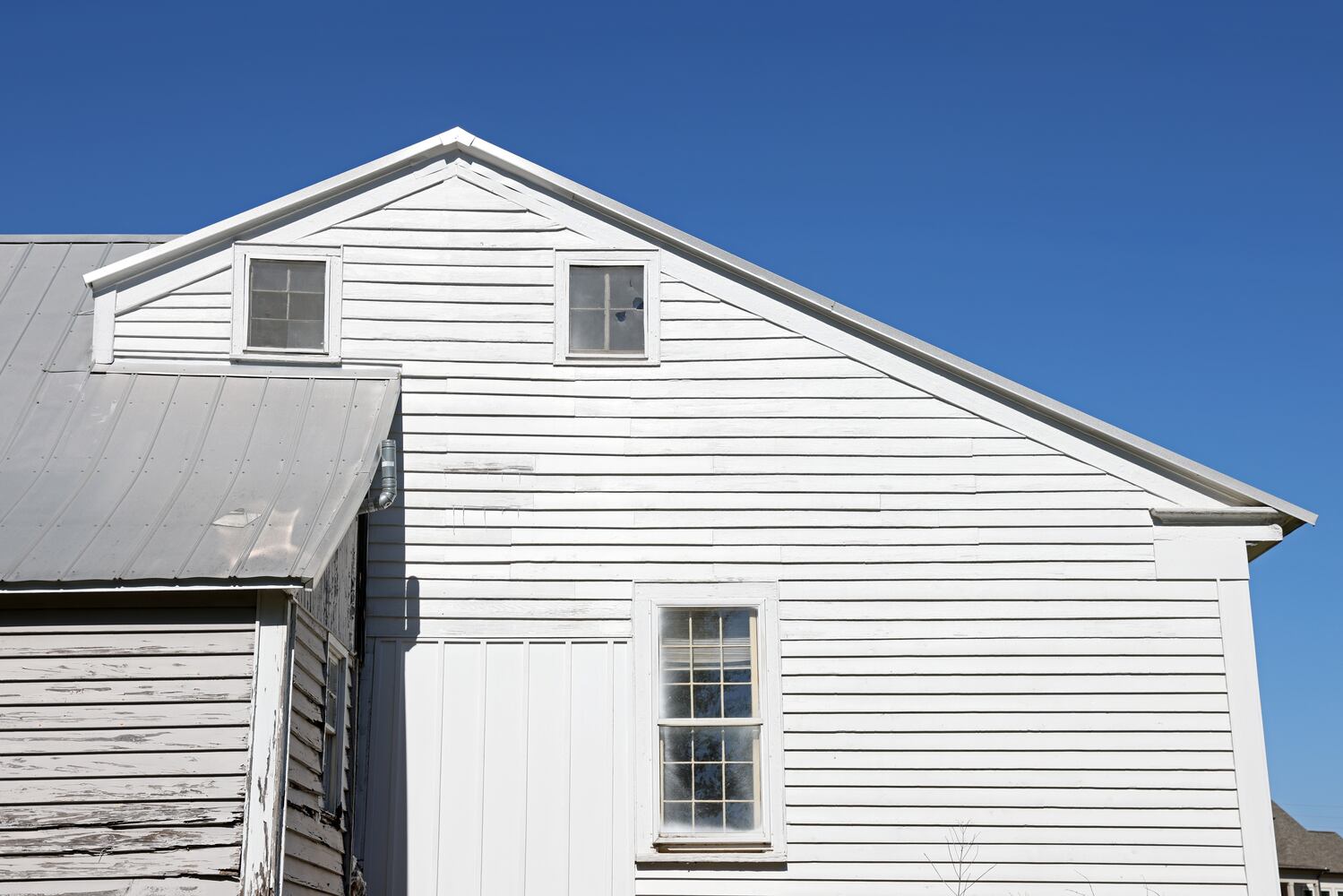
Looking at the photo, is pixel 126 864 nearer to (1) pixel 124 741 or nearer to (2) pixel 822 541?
(1) pixel 124 741

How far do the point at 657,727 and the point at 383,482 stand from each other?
270cm

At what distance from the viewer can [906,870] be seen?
35.4 ft

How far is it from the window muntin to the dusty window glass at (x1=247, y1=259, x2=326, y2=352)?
281 centimetres

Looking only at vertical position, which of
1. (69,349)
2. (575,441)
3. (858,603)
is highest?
(69,349)

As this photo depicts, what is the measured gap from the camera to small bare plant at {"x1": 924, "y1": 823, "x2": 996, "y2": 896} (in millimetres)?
10750

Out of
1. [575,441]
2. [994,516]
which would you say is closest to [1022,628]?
[994,516]

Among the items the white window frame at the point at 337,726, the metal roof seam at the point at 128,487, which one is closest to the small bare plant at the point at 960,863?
the white window frame at the point at 337,726

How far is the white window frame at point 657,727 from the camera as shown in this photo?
10773 millimetres

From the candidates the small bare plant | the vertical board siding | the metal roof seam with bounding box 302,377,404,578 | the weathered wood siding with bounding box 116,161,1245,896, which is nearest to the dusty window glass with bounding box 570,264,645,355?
the weathered wood siding with bounding box 116,161,1245,896

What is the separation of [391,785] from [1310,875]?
118 feet

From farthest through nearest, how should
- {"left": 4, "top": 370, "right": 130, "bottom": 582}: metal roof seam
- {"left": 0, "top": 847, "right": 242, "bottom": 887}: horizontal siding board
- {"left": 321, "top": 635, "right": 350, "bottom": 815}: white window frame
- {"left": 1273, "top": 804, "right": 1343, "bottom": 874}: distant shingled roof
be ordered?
{"left": 1273, "top": 804, "right": 1343, "bottom": 874}: distant shingled roof
{"left": 321, "top": 635, "right": 350, "bottom": 815}: white window frame
{"left": 4, "top": 370, "right": 130, "bottom": 582}: metal roof seam
{"left": 0, "top": 847, "right": 242, "bottom": 887}: horizontal siding board

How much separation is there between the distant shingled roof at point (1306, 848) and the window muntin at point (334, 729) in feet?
118

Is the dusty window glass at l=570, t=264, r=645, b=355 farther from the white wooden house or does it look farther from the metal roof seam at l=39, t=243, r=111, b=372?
the metal roof seam at l=39, t=243, r=111, b=372

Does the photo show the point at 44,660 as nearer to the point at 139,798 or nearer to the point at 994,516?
the point at 139,798
